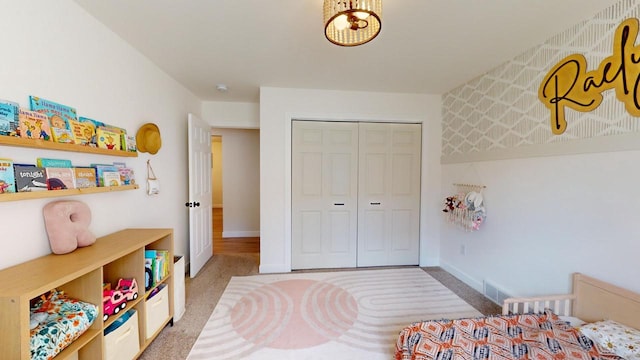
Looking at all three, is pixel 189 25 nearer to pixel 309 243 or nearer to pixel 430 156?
pixel 309 243

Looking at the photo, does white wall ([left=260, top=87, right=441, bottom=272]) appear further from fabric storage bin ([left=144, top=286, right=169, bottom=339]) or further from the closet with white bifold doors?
fabric storage bin ([left=144, top=286, right=169, bottom=339])

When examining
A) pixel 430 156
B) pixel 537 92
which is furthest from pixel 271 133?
pixel 537 92

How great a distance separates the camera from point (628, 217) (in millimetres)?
1525

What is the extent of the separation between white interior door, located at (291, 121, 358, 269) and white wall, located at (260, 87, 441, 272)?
119 millimetres

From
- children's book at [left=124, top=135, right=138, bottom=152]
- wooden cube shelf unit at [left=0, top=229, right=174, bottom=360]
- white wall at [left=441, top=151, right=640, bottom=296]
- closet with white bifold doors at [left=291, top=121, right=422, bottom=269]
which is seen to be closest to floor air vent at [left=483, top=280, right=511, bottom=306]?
white wall at [left=441, top=151, right=640, bottom=296]

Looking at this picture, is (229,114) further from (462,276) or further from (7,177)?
(462,276)

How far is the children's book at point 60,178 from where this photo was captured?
4.54 ft

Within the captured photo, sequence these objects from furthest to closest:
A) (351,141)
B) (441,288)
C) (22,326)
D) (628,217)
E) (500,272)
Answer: (351,141), (441,288), (500,272), (628,217), (22,326)

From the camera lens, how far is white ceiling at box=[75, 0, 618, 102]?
5.38ft

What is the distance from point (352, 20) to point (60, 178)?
179 centimetres

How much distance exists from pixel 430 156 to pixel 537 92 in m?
1.43

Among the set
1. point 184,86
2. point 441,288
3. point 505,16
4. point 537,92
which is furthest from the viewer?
point 184,86

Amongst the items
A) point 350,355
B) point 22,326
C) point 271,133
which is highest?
point 271,133

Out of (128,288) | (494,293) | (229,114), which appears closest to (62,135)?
(128,288)
